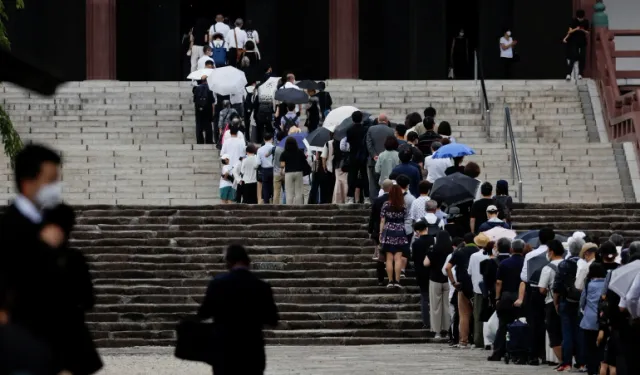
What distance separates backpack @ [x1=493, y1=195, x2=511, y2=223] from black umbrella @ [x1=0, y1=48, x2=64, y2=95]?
487 inches

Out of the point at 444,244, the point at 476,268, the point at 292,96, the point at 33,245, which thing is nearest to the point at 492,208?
the point at 444,244

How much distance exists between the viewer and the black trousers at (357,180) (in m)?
25.8

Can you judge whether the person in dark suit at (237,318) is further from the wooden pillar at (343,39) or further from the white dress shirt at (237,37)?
the wooden pillar at (343,39)

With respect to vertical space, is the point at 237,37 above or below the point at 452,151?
above

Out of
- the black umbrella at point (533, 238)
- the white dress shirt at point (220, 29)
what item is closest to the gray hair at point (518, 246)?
the black umbrella at point (533, 238)

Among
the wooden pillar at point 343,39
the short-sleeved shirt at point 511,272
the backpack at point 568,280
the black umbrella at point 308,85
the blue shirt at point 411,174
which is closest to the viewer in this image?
the backpack at point 568,280

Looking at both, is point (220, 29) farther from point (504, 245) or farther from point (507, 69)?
point (504, 245)

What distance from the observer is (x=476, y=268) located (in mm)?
19906

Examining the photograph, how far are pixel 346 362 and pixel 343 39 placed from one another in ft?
63.2

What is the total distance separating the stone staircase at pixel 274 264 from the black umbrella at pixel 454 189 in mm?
1296

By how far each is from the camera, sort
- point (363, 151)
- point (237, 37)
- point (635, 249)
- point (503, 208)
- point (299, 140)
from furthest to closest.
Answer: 1. point (237, 37)
2. point (299, 140)
3. point (363, 151)
4. point (503, 208)
5. point (635, 249)

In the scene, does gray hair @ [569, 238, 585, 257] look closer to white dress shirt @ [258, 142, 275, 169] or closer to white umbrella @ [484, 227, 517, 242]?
white umbrella @ [484, 227, 517, 242]

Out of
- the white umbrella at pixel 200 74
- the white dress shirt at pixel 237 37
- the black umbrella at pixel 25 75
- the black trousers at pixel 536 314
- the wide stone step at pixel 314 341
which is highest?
the white dress shirt at pixel 237 37

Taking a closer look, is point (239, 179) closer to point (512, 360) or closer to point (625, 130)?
point (625, 130)
